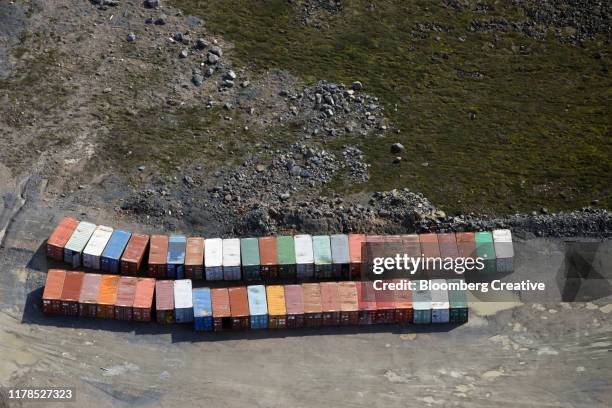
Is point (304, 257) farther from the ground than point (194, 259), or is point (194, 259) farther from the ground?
point (194, 259)

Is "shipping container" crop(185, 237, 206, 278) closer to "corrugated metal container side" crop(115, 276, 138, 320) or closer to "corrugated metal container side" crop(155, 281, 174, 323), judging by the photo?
"corrugated metal container side" crop(155, 281, 174, 323)

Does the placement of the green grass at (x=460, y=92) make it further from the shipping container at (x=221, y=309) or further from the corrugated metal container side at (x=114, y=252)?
the corrugated metal container side at (x=114, y=252)

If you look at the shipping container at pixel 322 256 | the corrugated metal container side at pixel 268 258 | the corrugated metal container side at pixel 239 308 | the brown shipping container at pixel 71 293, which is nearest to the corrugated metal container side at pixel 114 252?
the brown shipping container at pixel 71 293

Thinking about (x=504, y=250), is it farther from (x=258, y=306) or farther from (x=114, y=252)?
(x=114, y=252)

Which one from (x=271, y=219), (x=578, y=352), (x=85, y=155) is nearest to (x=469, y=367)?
→ (x=578, y=352)

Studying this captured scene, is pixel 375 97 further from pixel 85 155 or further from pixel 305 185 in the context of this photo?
pixel 85 155

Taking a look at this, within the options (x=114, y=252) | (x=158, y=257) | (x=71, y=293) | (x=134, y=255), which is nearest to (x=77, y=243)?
(x=114, y=252)
